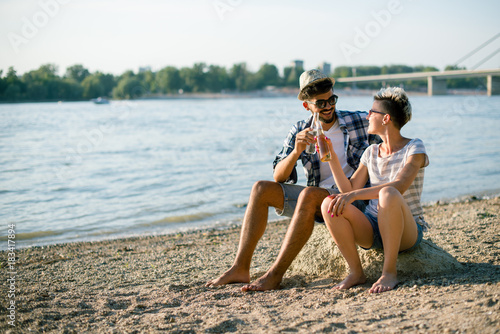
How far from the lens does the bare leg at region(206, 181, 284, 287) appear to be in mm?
3438

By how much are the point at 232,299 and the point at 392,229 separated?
113 centimetres

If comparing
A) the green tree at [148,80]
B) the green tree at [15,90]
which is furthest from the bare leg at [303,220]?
the green tree at [148,80]

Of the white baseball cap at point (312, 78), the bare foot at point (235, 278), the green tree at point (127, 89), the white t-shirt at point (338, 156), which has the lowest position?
the bare foot at point (235, 278)

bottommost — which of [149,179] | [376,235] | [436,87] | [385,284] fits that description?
[149,179]

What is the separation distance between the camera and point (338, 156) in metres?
3.64

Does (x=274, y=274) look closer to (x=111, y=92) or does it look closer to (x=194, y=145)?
(x=194, y=145)

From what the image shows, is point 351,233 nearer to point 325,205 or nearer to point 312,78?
point 325,205

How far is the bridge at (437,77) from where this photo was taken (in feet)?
153

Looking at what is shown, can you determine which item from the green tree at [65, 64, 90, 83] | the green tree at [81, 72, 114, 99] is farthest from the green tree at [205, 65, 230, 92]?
the green tree at [65, 64, 90, 83]

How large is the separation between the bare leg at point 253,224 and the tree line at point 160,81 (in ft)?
71.3

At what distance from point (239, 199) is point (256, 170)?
3.30 m

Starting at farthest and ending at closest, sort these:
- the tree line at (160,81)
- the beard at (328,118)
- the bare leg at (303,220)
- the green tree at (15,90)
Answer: the tree line at (160,81) → the green tree at (15,90) → the beard at (328,118) → the bare leg at (303,220)

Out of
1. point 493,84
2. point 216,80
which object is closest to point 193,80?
point 216,80

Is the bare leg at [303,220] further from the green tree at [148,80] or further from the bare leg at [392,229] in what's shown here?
the green tree at [148,80]
